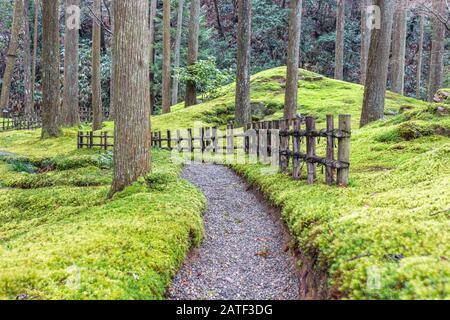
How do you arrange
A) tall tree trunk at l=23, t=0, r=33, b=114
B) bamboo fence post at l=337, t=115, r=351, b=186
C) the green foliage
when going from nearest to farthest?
bamboo fence post at l=337, t=115, r=351, b=186 < the green foliage < tall tree trunk at l=23, t=0, r=33, b=114

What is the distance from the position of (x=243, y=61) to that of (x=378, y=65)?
4749 mm

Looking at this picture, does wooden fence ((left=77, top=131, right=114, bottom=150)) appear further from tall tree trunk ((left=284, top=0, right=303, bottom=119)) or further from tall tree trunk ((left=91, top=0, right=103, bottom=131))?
tall tree trunk ((left=284, top=0, right=303, bottom=119))

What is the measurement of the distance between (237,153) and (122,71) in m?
7.08

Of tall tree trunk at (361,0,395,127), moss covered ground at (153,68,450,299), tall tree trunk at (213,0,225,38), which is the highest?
tall tree trunk at (213,0,225,38)

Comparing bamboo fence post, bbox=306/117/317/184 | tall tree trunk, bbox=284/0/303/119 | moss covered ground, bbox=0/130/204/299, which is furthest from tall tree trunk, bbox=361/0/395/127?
moss covered ground, bbox=0/130/204/299

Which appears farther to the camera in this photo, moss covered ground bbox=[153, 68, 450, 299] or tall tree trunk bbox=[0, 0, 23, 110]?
tall tree trunk bbox=[0, 0, 23, 110]

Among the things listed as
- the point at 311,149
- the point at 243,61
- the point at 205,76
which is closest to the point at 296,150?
the point at 311,149

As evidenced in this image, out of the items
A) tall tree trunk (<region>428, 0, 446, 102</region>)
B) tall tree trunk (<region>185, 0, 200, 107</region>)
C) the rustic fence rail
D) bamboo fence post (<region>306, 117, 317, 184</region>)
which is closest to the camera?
the rustic fence rail

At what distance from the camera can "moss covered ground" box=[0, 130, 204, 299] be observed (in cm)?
328

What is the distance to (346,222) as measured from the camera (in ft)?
13.6

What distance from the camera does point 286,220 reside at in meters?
5.70

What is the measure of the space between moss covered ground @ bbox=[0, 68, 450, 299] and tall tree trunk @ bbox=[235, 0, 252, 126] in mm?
Result: 5526

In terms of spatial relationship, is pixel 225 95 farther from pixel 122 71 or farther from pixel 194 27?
pixel 122 71

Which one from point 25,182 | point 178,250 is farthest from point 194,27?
point 178,250
